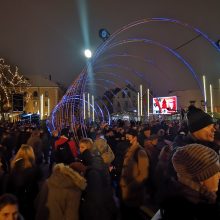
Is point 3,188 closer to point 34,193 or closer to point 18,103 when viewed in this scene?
point 34,193

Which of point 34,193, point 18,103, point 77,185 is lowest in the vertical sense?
point 34,193

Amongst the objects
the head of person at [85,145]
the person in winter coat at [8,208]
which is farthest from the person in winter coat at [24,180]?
the person in winter coat at [8,208]

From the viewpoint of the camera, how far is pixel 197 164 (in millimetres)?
2584

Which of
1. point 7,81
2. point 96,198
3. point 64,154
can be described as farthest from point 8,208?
point 7,81

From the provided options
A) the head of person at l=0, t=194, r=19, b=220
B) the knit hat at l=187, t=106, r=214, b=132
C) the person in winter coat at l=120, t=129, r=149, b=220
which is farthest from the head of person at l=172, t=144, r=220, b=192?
the person in winter coat at l=120, t=129, r=149, b=220

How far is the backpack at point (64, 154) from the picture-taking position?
10641 millimetres

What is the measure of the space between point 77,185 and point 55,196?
A: 1.02 feet

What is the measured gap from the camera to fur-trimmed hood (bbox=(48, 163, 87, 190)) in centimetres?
487

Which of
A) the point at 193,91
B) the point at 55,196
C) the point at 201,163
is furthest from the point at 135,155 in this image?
the point at 193,91

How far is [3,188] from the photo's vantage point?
668 cm

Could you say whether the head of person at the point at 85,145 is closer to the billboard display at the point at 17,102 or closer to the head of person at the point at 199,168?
the head of person at the point at 199,168

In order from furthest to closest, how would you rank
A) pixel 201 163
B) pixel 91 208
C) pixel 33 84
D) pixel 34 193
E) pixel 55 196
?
1. pixel 33 84
2. pixel 34 193
3. pixel 91 208
4. pixel 55 196
5. pixel 201 163

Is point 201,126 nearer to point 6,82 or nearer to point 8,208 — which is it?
point 8,208

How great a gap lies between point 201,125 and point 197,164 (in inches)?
67.1
